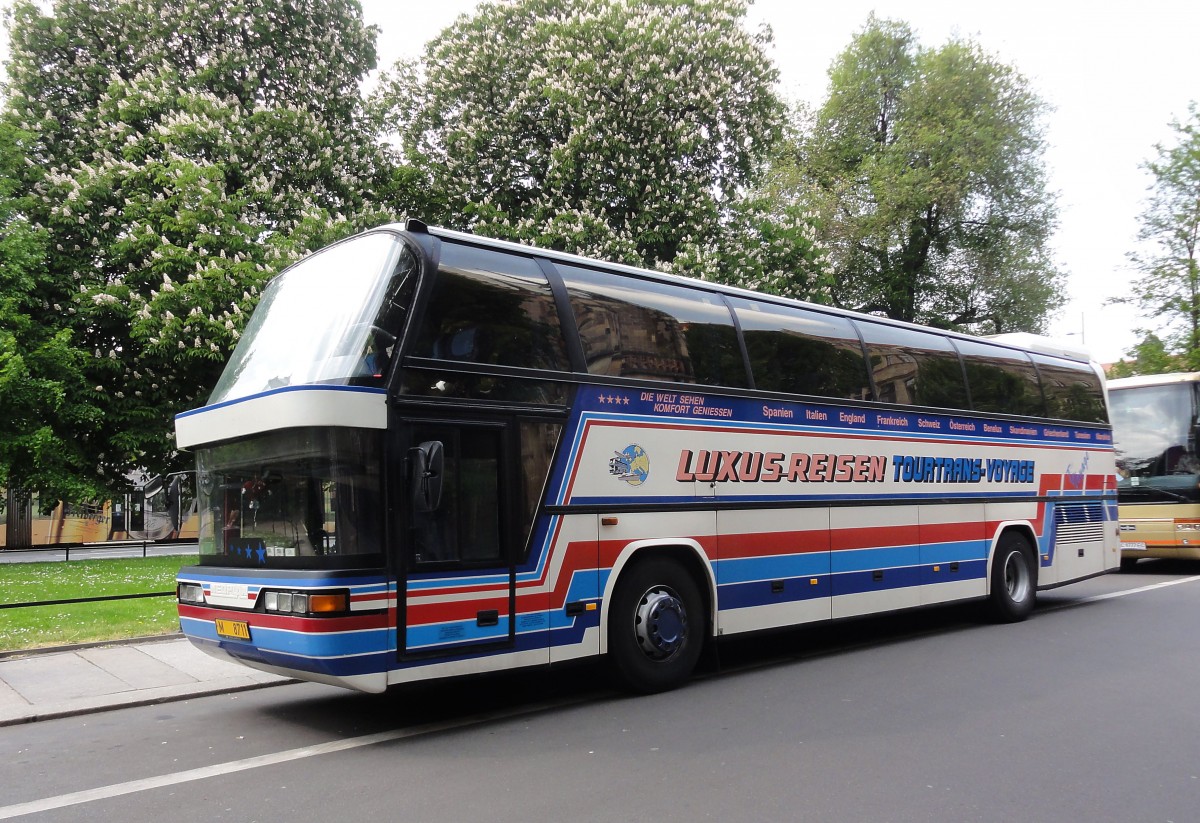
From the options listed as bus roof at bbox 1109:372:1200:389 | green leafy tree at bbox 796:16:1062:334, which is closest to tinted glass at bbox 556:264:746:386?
bus roof at bbox 1109:372:1200:389

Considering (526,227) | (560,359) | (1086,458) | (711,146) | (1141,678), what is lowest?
(1141,678)

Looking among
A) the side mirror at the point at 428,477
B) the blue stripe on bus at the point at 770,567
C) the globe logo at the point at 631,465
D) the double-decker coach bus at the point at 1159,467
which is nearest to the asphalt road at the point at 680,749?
the blue stripe on bus at the point at 770,567

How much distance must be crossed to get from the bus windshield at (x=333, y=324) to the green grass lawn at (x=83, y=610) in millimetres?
4600

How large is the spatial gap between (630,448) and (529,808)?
3.59m

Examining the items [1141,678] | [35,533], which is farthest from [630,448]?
[35,533]

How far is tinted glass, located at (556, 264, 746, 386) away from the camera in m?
8.05

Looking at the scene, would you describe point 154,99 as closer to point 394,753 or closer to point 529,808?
point 394,753

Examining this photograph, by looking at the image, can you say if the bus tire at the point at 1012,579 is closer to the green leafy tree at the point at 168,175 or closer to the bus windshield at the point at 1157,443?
the bus windshield at the point at 1157,443

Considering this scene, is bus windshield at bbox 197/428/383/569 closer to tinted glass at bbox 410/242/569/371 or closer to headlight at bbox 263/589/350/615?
headlight at bbox 263/589/350/615

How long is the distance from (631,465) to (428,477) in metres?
2.21

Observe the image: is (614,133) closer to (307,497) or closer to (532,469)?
(532,469)

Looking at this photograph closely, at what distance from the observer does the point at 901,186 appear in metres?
32.1

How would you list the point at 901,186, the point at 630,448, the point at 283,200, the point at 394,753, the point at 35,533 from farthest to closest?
the point at 35,533, the point at 901,186, the point at 283,200, the point at 630,448, the point at 394,753

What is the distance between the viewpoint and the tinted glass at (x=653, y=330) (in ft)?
26.4
